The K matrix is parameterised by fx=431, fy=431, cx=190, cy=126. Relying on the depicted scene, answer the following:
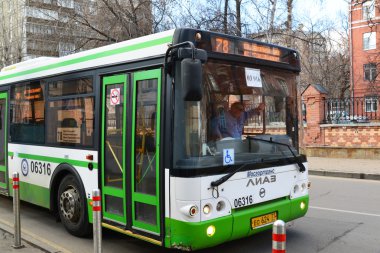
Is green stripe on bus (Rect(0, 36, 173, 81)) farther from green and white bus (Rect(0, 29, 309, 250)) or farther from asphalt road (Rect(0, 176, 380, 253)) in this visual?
asphalt road (Rect(0, 176, 380, 253))

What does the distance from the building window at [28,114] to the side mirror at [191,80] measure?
150 inches

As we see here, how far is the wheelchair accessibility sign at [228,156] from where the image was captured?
4.89 metres

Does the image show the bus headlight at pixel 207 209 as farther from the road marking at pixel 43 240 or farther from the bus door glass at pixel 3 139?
the bus door glass at pixel 3 139

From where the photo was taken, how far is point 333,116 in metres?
18.0

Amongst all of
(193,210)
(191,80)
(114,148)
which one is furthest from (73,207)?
(191,80)

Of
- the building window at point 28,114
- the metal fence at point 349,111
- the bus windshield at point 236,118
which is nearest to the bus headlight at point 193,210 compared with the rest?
the bus windshield at point 236,118

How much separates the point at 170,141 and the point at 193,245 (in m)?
1.14

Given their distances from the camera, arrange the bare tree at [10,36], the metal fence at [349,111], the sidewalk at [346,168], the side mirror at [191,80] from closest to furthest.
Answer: the side mirror at [191,80]
the sidewalk at [346,168]
the metal fence at [349,111]
the bare tree at [10,36]

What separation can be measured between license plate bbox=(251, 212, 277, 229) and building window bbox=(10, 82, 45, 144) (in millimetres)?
3985

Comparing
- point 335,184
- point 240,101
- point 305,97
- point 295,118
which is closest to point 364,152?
point 305,97

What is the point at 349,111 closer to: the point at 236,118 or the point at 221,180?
the point at 236,118

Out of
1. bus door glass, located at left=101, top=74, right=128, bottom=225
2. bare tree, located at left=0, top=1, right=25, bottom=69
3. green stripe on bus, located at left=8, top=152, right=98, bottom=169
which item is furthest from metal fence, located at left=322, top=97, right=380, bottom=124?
bare tree, located at left=0, top=1, right=25, bottom=69

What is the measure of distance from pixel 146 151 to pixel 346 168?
36.0ft

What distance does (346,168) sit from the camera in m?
14.4
